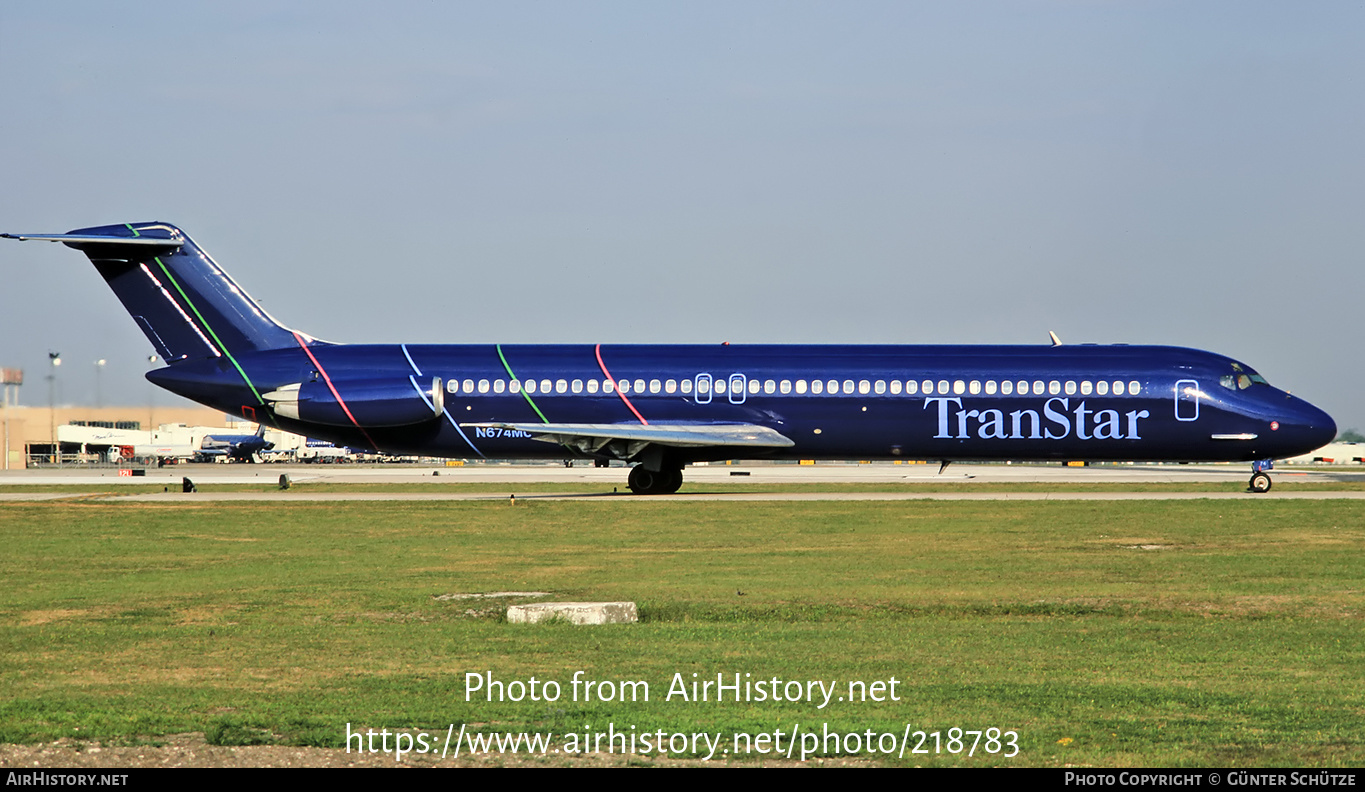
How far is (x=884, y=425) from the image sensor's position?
40000 millimetres

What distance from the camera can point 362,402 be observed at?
132 feet

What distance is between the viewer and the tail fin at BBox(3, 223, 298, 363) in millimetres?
40562

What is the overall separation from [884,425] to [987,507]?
6519 mm

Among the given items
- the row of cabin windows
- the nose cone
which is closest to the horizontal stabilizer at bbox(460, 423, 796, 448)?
the row of cabin windows

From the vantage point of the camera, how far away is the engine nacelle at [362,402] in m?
40.1

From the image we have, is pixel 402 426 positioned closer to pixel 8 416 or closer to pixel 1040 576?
pixel 1040 576

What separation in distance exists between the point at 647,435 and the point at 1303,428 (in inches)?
756

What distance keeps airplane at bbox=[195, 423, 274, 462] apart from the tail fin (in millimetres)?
85223

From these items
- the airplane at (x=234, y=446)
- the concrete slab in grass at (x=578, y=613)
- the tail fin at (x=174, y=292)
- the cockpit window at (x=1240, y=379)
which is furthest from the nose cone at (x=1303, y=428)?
the airplane at (x=234, y=446)

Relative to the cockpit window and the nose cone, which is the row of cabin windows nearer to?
the cockpit window

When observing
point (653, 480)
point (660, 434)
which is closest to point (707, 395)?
point (660, 434)

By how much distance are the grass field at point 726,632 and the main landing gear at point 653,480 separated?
12753 millimetres

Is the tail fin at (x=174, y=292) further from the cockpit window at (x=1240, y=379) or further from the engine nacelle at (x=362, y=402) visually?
the cockpit window at (x=1240, y=379)
